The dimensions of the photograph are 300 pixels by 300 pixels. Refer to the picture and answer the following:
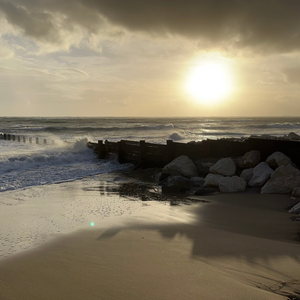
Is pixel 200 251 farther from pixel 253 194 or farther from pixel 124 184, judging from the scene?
pixel 124 184

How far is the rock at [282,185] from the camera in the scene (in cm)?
864

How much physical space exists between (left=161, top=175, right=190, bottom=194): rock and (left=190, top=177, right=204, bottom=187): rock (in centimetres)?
37

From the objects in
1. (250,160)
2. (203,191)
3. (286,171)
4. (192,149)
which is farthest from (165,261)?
(192,149)

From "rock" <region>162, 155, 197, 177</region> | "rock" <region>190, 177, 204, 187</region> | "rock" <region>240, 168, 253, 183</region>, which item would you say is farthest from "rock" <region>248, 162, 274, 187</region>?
"rock" <region>162, 155, 197, 177</region>

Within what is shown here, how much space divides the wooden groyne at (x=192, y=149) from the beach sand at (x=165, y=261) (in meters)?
4.50

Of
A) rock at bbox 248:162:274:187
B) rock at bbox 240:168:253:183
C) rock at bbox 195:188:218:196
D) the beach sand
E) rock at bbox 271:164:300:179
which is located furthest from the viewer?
rock at bbox 240:168:253:183

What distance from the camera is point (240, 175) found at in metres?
10.5

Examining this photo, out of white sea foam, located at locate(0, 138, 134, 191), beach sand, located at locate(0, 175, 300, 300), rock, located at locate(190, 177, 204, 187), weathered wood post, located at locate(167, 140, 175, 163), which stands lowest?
white sea foam, located at locate(0, 138, 134, 191)

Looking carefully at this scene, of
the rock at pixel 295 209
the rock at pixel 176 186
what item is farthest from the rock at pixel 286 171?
the rock at pixel 176 186

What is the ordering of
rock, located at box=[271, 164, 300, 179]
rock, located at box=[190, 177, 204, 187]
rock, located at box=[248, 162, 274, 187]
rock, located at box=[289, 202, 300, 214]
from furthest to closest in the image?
1. rock, located at box=[190, 177, 204, 187]
2. rock, located at box=[248, 162, 274, 187]
3. rock, located at box=[271, 164, 300, 179]
4. rock, located at box=[289, 202, 300, 214]

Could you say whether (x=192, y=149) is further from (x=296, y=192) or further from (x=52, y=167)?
(x=52, y=167)

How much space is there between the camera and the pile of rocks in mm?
8891

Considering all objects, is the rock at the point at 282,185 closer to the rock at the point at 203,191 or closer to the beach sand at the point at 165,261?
the rock at the point at 203,191

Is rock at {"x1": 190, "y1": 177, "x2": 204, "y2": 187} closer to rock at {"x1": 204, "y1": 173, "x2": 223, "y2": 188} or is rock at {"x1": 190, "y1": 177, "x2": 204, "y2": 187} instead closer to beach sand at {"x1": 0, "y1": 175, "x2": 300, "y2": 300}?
rock at {"x1": 204, "y1": 173, "x2": 223, "y2": 188}
